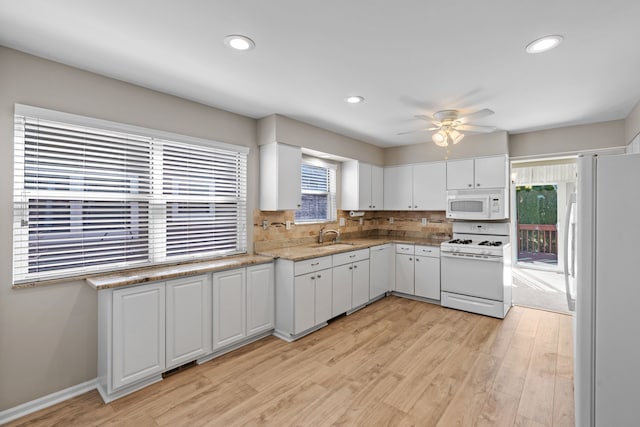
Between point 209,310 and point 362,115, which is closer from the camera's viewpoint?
point 209,310

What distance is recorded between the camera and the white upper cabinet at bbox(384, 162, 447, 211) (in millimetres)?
4871

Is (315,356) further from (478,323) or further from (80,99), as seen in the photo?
(80,99)

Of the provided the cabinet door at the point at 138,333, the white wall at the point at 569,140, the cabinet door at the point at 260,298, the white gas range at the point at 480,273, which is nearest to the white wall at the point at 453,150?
the white wall at the point at 569,140

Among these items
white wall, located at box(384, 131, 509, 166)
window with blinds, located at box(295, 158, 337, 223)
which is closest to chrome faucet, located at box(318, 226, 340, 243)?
window with blinds, located at box(295, 158, 337, 223)

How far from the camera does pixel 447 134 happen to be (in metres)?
3.37

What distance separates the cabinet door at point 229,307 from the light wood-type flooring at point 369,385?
0.57ft

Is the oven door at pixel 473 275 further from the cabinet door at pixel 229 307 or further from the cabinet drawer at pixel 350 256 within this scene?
the cabinet door at pixel 229 307

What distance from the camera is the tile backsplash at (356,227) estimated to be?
3.87 m

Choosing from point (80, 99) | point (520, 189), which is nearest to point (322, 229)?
point (80, 99)

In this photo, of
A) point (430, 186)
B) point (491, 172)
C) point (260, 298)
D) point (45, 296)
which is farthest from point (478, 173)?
point (45, 296)

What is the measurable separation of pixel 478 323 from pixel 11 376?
4361mm

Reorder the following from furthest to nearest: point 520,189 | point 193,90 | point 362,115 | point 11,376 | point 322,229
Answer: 1. point 520,189
2. point 322,229
3. point 362,115
4. point 193,90
5. point 11,376

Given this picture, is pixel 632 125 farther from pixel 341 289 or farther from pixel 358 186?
pixel 341 289

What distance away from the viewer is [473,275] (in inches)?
164
